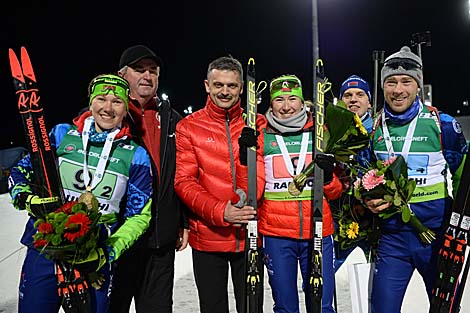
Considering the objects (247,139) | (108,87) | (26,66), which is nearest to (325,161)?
(247,139)

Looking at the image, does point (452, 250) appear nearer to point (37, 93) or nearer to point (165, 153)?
point (165, 153)

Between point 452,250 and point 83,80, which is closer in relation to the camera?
point 452,250

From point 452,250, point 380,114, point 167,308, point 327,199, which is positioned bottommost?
point 167,308

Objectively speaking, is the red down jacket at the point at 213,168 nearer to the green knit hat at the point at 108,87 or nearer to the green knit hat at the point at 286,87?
the green knit hat at the point at 286,87

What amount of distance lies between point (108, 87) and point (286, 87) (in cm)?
125

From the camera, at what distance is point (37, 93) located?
2703 mm

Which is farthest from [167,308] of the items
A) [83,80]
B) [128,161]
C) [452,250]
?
[83,80]

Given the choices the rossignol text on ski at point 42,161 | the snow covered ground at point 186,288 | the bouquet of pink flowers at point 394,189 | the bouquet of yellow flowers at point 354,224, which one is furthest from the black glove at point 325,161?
the rossignol text on ski at point 42,161

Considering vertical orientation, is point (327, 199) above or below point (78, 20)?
below

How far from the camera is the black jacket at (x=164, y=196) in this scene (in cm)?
307

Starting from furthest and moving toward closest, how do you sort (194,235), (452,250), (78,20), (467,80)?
1. (467,80)
2. (78,20)
3. (194,235)
4. (452,250)

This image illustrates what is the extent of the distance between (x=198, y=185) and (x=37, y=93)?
1.22 m

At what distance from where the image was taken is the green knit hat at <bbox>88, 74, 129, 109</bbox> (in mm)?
2617

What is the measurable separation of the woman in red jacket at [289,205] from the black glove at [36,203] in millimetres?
1424
